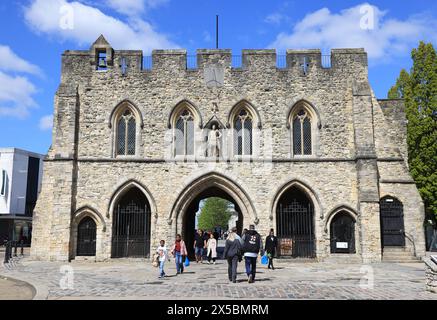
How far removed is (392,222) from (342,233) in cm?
219

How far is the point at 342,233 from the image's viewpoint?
1859 centimetres

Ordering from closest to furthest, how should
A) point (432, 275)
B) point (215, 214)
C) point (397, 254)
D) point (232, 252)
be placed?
point (432, 275)
point (232, 252)
point (397, 254)
point (215, 214)

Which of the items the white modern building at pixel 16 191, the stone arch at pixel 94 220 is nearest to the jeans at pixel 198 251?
the stone arch at pixel 94 220

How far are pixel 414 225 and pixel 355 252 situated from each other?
8.74 ft

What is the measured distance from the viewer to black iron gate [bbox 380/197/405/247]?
18.6m

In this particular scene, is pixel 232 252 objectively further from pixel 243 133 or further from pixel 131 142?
pixel 131 142

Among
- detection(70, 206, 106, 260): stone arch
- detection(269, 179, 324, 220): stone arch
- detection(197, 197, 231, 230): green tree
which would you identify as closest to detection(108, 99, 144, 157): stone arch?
detection(70, 206, 106, 260): stone arch

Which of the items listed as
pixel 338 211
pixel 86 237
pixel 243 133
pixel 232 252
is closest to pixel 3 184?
pixel 86 237

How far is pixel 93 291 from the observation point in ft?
31.9

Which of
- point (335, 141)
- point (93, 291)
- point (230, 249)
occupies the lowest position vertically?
point (93, 291)

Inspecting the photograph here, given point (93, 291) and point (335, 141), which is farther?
point (335, 141)
